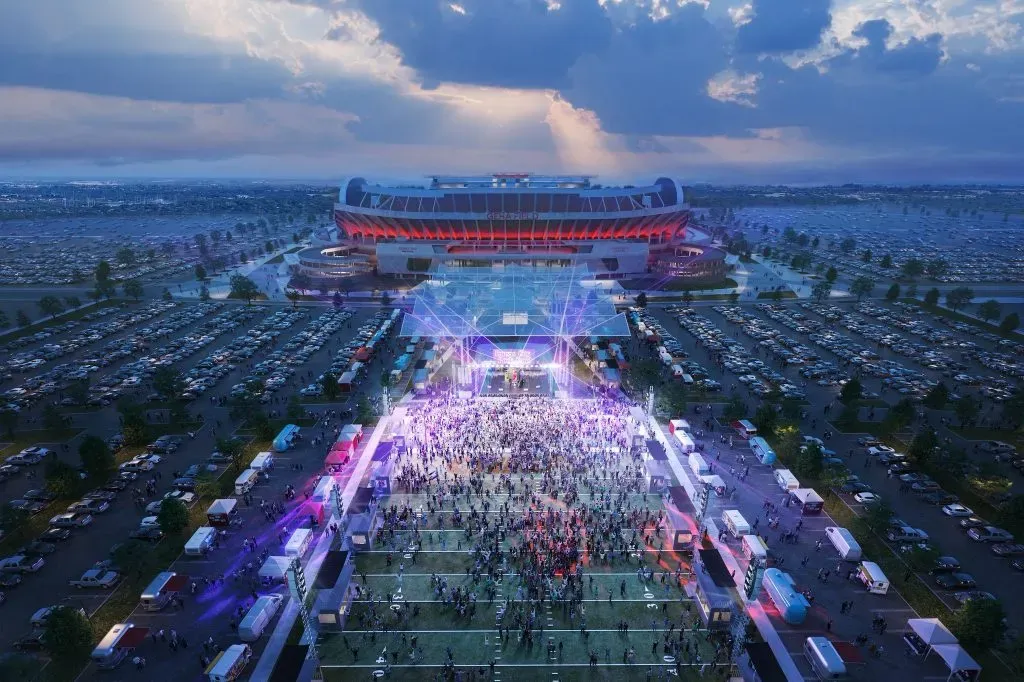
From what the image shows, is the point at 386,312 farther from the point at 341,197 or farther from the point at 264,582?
the point at 264,582

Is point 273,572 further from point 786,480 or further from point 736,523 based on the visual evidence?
point 786,480

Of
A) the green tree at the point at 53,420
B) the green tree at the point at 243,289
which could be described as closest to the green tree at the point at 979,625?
the green tree at the point at 53,420

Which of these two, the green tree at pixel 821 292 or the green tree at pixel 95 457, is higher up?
the green tree at pixel 821 292

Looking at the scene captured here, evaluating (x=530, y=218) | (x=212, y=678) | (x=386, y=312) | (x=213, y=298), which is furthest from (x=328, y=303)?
(x=212, y=678)

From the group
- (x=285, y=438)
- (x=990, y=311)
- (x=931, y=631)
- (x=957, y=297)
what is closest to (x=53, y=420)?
(x=285, y=438)

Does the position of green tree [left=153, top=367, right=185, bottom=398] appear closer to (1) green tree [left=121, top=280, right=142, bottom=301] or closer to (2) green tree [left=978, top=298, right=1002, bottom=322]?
(1) green tree [left=121, top=280, right=142, bottom=301]

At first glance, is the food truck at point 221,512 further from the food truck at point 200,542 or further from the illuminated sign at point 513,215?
the illuminated sign at point 513,215
